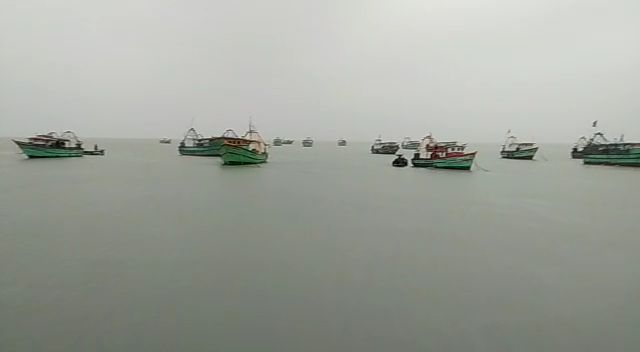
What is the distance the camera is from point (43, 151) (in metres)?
44.4

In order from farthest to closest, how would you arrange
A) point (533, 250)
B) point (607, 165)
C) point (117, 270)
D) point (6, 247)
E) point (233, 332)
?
point (607, 165) → point (533, 250) → point (6, 247) → point (117, 270) → point (233, 332)

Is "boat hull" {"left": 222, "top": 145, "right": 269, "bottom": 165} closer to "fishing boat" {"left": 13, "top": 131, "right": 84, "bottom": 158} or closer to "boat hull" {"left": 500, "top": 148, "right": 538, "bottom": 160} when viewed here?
"fishing boat" {"left": 13, "top": 131, "right": 84, "bottom": 158}

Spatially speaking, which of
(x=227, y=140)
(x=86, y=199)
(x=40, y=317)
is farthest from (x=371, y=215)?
(x=227, y=140)

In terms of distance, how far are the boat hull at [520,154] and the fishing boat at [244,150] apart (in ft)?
139

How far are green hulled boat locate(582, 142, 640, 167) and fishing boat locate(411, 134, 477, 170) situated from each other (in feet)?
60.1

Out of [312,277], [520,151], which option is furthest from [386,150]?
[312,277]

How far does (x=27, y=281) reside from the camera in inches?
295

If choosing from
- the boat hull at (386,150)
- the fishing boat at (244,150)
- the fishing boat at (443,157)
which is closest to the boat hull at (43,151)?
the fishing boat at (244,150)

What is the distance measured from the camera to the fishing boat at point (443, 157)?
1403 inches

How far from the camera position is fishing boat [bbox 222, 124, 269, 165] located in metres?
37.5

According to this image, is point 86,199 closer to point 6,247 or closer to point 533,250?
point 6,247

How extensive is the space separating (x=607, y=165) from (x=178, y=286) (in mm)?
53236

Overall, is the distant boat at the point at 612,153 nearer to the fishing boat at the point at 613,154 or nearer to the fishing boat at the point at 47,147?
the fishing boat at the point at 613,154

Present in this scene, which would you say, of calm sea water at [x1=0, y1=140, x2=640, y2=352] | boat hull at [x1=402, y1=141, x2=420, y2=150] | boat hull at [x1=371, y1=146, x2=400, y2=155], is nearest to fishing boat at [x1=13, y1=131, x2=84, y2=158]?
calm sea water at [x1=0, y1=140, x2=640, y2=352]
